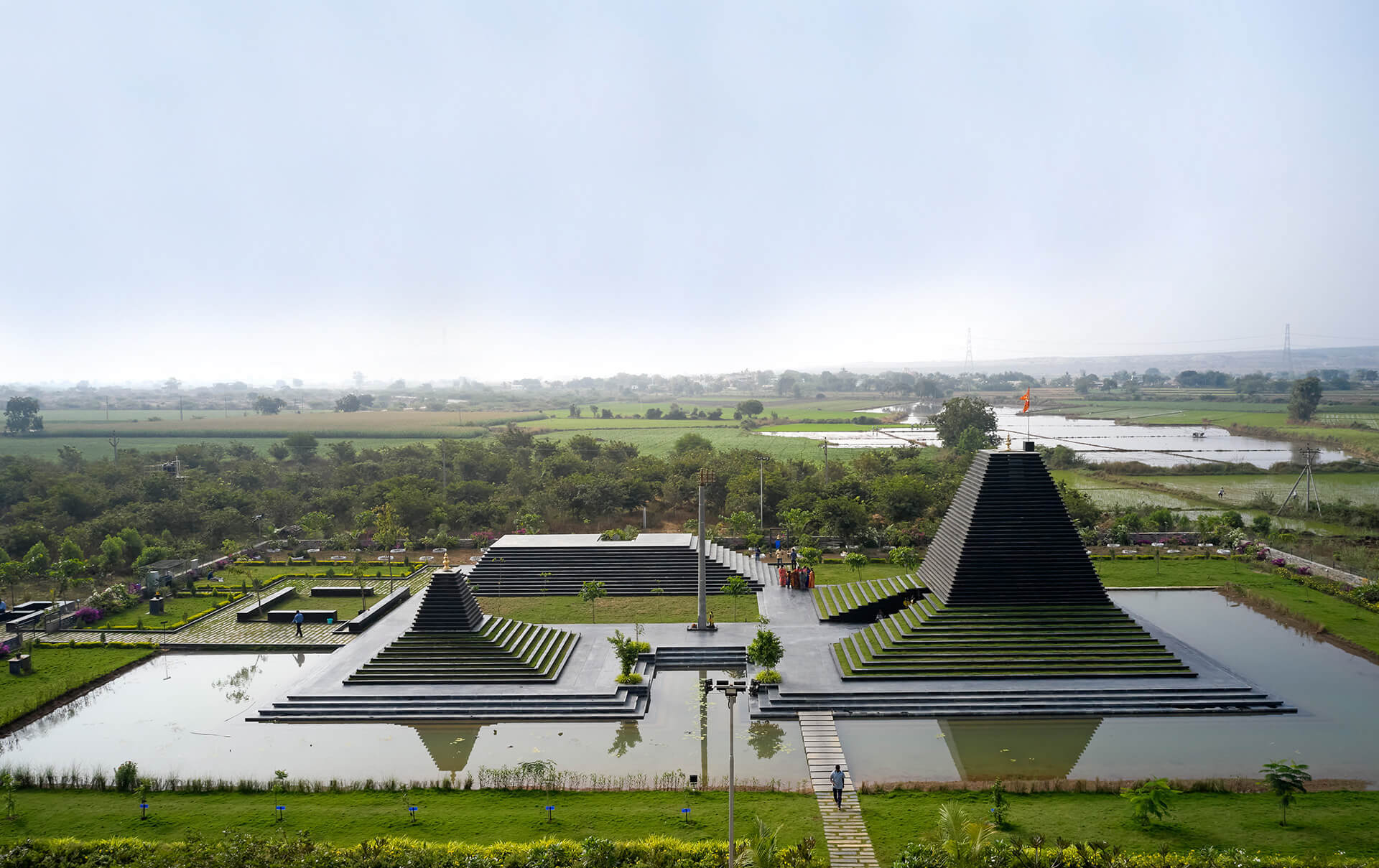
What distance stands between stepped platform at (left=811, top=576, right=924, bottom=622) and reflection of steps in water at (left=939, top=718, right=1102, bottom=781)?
6.27m

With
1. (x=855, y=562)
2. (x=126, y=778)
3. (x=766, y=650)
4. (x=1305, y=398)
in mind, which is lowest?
(x=126, y=778)

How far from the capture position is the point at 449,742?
18828mm

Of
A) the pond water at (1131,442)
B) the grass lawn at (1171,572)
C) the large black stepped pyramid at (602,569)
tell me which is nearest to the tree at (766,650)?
the large black stepped pyramid at (602,569)

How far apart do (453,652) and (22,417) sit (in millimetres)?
89945

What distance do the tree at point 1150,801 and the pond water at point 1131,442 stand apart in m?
51.0

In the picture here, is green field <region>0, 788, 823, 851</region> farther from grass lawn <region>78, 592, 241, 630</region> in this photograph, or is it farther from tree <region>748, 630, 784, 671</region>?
grass lawn <region>78, 592, 241, 630</region>

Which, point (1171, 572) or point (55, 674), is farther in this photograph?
point (1171, 572)

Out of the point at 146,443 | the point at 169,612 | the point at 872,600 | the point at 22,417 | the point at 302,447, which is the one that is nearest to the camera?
the point at 872,600

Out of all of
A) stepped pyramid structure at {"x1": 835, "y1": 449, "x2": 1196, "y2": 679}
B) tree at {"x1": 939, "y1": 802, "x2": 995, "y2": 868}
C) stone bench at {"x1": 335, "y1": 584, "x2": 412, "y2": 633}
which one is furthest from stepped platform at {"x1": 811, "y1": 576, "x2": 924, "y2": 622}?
stone bench at {"x1": 335, "y1": 584, "x2": 412, "y2": 633}

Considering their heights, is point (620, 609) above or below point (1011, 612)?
below

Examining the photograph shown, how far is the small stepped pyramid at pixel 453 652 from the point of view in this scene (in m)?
21.3

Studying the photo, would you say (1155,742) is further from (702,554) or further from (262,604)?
(262,604)

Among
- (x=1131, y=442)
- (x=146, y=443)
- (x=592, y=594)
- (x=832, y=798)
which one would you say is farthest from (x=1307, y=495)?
(x=146, y=443)

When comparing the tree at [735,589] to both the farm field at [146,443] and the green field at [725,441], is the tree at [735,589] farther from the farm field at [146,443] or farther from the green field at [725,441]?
the farm field at [146,443]
